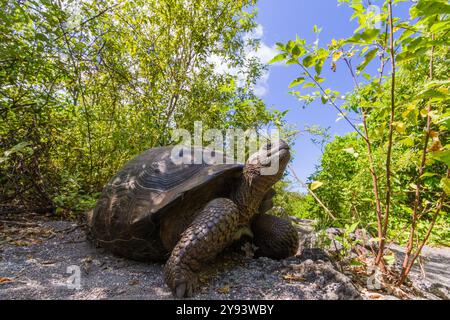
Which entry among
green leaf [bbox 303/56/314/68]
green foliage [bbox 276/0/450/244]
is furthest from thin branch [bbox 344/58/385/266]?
green leaf [bbox 303/56/314/68]

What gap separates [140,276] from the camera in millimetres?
2129

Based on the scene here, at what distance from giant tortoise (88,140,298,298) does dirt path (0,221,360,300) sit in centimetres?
16

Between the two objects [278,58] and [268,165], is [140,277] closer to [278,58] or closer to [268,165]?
[268,165]

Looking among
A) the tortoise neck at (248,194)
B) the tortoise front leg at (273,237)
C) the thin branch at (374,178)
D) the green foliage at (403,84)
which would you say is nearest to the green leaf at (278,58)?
the green foliage at (403,84)

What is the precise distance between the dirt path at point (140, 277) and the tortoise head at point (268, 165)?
695 millimetres

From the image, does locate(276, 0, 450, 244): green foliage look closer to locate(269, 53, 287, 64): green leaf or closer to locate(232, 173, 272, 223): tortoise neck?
locate(269, 53, 287, 64): green leaf

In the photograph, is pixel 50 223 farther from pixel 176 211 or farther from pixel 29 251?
pixel 176 211

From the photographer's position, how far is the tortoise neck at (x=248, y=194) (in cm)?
234

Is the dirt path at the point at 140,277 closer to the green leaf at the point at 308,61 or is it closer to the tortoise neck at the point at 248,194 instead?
the tortoise neck at the point at 248,194

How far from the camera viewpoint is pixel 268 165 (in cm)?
228

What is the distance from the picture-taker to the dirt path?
1756 millimetres

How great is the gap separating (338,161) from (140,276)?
16.0 feet

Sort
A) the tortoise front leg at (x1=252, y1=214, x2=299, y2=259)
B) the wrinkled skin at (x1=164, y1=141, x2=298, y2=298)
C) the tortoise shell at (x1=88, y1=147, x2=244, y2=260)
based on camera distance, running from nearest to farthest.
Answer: the wrinkled skin at (x1=164, y1=141, x2=298, y2=298) → the tortoise shell at (x1=88, y1=147, x2=244, y2=260) → the tortoise front leg at (x1=252, y1=214, x2=299, y2=259)

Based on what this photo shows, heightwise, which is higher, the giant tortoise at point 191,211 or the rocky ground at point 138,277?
the giant tortoise at point 191,211
